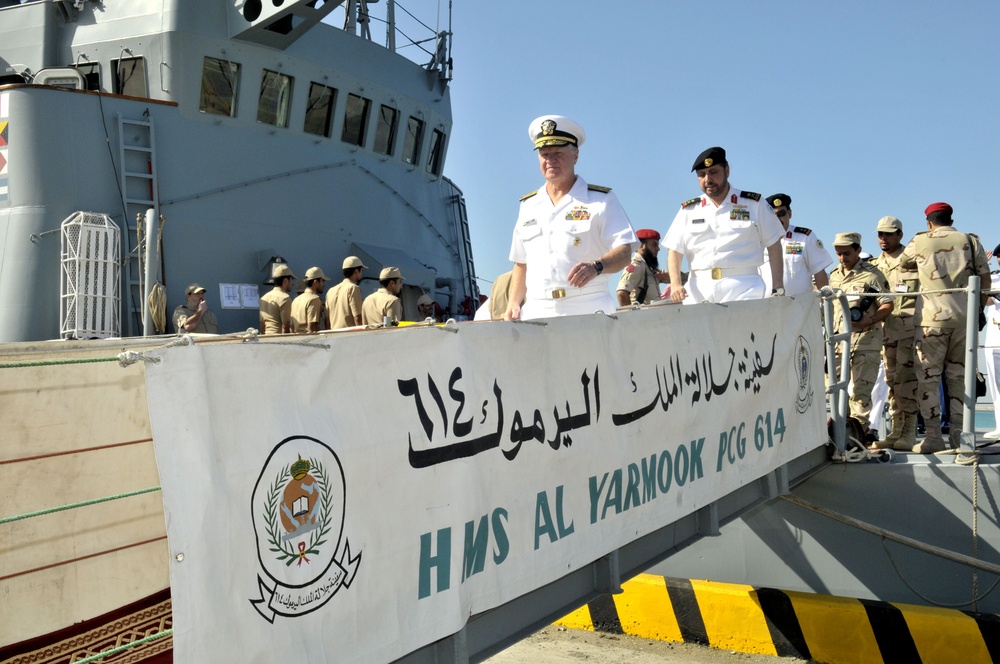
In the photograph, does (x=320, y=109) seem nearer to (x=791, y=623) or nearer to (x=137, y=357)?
(x=791, y=623)

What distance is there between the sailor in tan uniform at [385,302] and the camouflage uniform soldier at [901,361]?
4101mm

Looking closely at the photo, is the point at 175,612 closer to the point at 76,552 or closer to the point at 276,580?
the point at 276,580

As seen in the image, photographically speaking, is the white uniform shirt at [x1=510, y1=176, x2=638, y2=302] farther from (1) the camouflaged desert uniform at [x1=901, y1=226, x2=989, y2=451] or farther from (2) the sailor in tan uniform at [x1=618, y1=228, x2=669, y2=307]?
(2) the sailor in tan uniform at [x1=618, y1=228, x2=669, y2=307]

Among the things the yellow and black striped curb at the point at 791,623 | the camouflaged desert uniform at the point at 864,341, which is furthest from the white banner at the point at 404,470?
the camouflaged desert uniform at the point at 864,341

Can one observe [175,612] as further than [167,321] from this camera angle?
No

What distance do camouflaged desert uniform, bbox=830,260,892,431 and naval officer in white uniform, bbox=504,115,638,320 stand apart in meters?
2.55

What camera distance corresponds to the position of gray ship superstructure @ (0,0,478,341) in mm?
8398

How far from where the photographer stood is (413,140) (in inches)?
478

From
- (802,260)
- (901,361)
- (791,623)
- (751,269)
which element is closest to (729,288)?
(751,269)

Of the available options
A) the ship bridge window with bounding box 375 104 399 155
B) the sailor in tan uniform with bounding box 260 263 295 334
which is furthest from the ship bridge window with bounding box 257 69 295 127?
the sailor in tan uniform with bounding box 260 263 295 334

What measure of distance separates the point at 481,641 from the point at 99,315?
6552mm

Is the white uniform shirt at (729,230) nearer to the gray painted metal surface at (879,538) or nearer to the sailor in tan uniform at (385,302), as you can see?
the gray painted metal surface at (879,538)

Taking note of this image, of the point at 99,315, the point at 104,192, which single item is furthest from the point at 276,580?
the point at 104,192

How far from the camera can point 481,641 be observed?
290 centimetres
